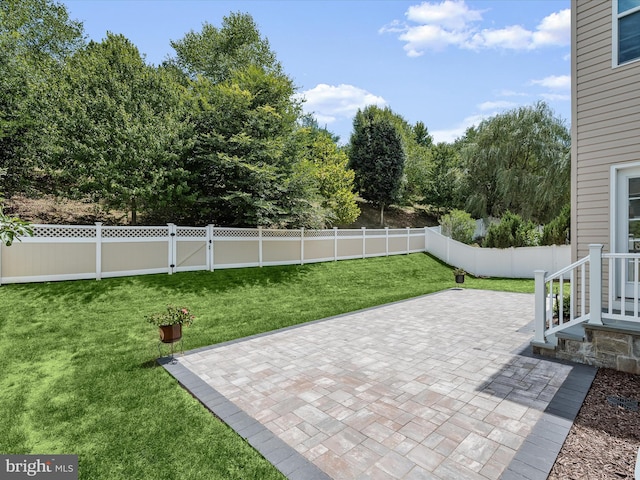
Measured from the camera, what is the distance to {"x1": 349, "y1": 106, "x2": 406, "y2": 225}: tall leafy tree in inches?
964

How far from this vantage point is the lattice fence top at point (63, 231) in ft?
24.9

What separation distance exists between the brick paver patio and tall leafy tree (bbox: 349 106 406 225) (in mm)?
19385

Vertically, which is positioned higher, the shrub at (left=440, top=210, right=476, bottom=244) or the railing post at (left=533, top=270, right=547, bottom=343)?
the shrub at (left=440, top=210, right=476, bottom=244)

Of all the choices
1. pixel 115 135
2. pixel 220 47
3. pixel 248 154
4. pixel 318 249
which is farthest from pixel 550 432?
pixel 220 47

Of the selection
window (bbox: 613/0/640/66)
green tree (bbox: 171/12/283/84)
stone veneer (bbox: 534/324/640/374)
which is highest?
green tree (bbox: 171/12/283/84)

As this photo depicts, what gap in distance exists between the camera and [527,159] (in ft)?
62.7

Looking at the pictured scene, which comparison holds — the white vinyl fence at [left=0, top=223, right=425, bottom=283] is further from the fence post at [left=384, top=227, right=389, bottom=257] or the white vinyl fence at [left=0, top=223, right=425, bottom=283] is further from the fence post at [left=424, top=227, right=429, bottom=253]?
the fence post at [left=424, top=227, right=429, bottom=253]

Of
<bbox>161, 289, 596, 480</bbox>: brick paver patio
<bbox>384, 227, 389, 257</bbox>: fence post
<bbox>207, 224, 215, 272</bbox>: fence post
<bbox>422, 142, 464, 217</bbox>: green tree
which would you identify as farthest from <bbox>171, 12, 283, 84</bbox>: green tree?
<bbox>161, 289, 596, 480</bbox>: brick paver patio

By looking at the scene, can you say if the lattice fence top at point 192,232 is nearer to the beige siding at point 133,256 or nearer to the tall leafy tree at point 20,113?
the beige siding at point 133,256

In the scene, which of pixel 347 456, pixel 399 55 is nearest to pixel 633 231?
pixel 347 456

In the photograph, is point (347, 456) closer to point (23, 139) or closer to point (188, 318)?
point (188, 318)

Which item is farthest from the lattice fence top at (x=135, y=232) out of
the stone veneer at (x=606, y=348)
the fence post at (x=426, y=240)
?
the fence post at (x=426, y=240)

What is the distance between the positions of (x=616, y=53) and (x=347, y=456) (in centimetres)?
657

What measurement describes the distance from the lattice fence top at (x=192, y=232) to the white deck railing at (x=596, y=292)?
8809mm
